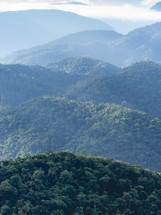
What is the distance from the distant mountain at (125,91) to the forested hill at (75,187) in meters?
81.8

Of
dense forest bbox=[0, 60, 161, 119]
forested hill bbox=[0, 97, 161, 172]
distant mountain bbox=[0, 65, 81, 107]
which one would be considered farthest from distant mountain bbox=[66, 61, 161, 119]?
forested hill bbox=[0, 97, 161, 172]

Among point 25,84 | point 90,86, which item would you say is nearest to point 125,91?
point 90,86

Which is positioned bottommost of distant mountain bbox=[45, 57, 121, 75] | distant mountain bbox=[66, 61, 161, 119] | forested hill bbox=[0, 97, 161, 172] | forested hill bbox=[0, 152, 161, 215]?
forested hill bbox=[0, 152, 161, 215]

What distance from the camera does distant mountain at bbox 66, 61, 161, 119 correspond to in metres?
123

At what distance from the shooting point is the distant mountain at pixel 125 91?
123m

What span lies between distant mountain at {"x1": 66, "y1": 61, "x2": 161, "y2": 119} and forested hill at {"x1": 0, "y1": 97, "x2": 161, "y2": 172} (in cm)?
1759

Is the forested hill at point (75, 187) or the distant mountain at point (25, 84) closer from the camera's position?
the forested hill at point (75, 187)

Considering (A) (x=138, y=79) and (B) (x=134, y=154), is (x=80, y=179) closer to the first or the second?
(B) (x=134, y=154)

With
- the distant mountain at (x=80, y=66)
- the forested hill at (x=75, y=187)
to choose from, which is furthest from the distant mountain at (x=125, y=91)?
the forested hill at (x=75, y=187)

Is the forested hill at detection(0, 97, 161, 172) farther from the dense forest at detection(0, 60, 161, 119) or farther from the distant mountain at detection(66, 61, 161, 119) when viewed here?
the dense forest at detection(0, 60, 161, 119)

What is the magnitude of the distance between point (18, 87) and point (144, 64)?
5123 cm

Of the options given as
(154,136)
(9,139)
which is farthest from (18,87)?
(154,136)

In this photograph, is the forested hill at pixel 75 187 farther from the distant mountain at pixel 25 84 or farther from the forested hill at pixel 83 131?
the distant mountain at pixel 25 84

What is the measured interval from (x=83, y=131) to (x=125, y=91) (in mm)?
38283
